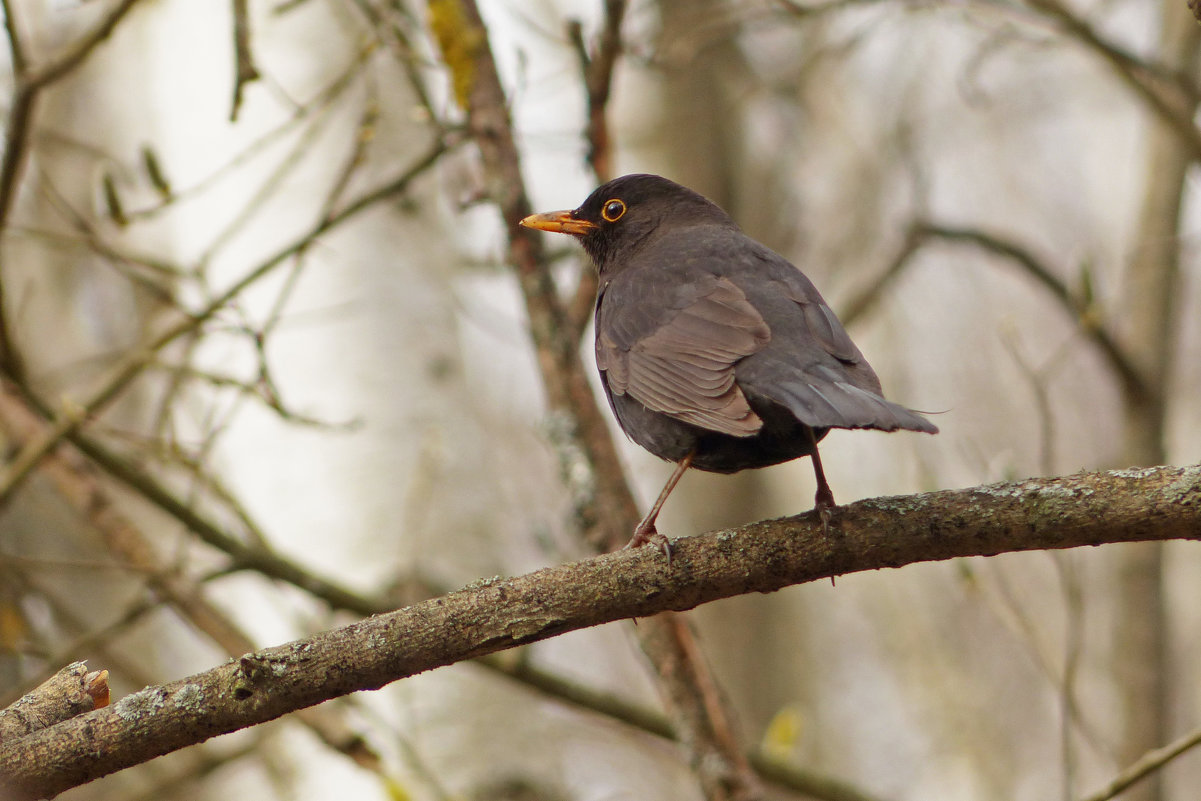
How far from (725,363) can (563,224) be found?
5.91 ft

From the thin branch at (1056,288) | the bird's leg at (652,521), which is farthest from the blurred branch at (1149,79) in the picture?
the bird's leg at (652,521)

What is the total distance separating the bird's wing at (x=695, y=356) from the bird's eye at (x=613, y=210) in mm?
1017

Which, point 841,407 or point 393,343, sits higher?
point 393,343

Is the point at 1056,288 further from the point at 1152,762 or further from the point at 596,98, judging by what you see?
the point at 1152,762

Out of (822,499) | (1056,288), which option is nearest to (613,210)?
(1056,288)

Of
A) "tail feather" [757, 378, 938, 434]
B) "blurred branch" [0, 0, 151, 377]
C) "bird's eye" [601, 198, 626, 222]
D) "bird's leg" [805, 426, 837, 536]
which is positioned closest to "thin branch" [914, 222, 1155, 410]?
"bird's eye" [601, 198, 626, 222]

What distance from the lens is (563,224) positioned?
5.13 metres

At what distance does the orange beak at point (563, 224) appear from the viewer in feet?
16.5

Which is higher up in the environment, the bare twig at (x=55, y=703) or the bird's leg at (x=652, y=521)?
the bird's leg at (x=652, y=521)

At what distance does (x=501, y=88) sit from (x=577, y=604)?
10.6 ft

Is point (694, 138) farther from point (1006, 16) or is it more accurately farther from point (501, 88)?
point (501, 88)

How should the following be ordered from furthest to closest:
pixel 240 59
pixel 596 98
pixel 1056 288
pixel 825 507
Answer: pixel 1056 288 → pixel 596 98 → pixel 240 59 → pixel 825 507

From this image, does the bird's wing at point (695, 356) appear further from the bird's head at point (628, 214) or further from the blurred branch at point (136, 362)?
the blurred branch at point (136, 362)

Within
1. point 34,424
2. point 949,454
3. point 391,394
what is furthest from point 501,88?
point 949,454
